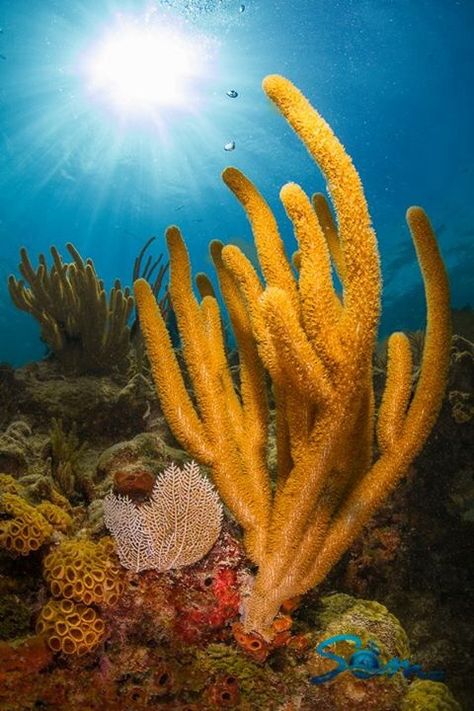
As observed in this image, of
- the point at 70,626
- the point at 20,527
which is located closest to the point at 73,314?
the point at 20,527

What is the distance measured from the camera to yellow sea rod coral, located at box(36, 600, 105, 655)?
1986 millimetres

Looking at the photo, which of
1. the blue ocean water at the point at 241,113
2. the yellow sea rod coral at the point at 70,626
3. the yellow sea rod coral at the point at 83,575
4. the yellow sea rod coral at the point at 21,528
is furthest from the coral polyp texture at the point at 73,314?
the yellow sea rod coral at the point at 70,626

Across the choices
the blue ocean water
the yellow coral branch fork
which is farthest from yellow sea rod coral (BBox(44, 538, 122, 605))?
the blue ocean water

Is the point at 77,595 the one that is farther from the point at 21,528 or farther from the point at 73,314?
the point at 73,314

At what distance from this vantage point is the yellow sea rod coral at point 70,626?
199 centimetres

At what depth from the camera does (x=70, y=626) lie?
202 centimetres

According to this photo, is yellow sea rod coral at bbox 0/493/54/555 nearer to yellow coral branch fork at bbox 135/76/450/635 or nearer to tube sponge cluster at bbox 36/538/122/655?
tube sponge cluster at bbox 36/538/122/655

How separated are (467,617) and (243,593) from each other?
2517mm

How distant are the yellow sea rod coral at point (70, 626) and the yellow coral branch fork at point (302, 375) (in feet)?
2.47

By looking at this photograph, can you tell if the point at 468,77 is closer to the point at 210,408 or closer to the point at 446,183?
the point at 446,183

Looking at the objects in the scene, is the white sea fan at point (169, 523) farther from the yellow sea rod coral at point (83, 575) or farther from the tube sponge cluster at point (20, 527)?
the tube sponge cluster at point (20, 527)

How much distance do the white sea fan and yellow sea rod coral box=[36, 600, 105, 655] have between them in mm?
279

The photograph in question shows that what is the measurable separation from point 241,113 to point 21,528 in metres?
22.6

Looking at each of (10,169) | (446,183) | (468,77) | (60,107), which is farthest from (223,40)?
(10,169)
